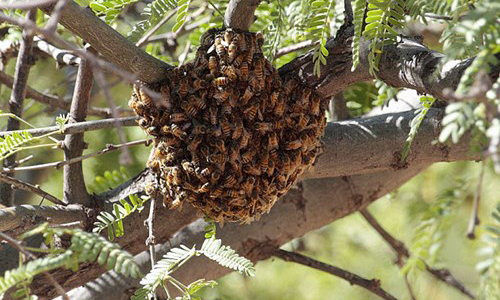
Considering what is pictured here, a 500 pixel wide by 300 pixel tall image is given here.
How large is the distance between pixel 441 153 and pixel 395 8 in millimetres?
429

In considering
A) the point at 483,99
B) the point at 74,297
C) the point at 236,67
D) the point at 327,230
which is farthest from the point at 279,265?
the point at 483,99

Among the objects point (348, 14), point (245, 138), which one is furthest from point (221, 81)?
point (348, 14)

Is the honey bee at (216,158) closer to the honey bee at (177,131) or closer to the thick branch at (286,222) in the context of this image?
the honey bee at (177,131)

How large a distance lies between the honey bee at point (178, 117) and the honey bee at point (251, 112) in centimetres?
14

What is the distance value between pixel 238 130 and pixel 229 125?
2 cm

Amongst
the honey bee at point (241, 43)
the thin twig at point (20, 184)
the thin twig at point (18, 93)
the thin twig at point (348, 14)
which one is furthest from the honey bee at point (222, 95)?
the thin twig at point (18, 93)

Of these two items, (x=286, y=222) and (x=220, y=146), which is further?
(x=286, y=222)

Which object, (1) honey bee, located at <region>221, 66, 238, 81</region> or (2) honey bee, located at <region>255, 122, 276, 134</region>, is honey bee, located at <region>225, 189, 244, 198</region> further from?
(1) honey bee, located at <region>221, 66, 238, 81</region>

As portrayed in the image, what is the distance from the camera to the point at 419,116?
1.60 metres

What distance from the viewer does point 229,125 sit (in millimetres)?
1578

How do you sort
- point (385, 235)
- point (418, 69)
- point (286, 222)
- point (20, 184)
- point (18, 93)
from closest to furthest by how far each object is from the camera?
point (418, 69) < point (20, 184) < point (18, 93) < point (286, 222) < point (385, 235)

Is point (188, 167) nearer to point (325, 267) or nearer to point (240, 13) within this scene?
point (240, 13)

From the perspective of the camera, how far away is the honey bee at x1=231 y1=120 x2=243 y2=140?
5.18 feet

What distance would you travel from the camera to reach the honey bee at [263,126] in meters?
1.60
